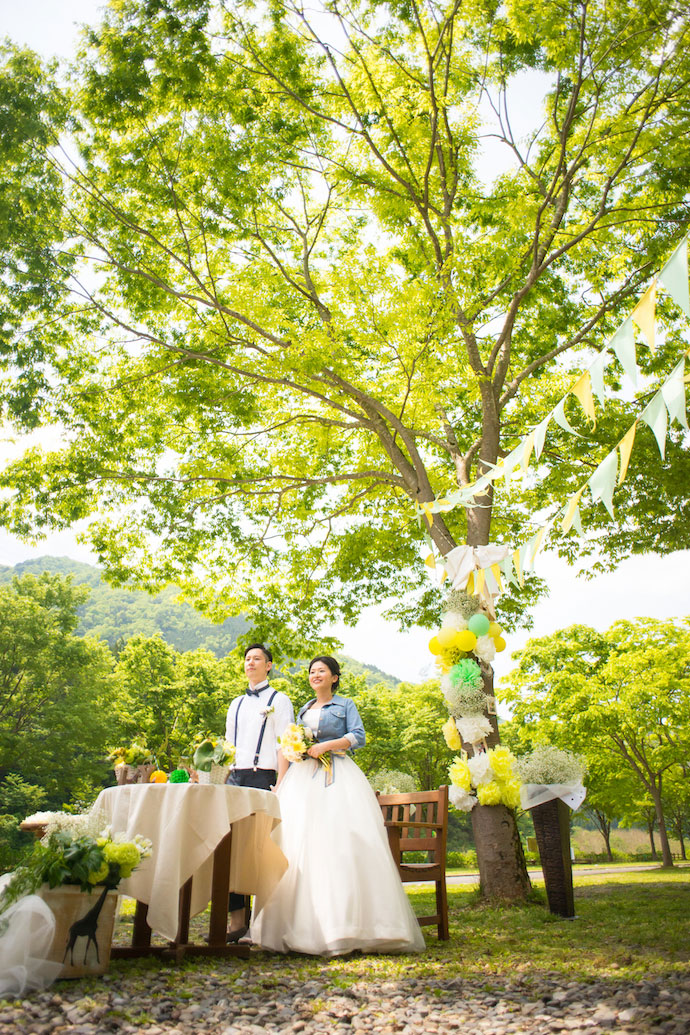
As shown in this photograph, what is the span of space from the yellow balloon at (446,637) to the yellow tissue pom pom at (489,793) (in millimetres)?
1337

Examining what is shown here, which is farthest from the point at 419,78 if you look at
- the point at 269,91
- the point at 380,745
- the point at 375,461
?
the point at 380,745

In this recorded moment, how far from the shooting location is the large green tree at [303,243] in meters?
7.75

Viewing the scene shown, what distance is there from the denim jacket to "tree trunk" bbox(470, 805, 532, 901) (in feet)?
8.37

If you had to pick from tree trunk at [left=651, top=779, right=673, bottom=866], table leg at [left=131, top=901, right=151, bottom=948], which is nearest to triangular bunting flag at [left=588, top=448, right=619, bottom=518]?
table leg at [left=131, top=901, right=151, bottom=948]

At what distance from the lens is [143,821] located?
3.98 m

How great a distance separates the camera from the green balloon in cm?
694

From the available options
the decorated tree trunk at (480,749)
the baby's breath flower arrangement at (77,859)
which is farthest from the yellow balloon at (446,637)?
the baby's breath flower arrangement at (77,859)

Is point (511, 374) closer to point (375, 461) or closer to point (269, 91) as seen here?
point (375, 461)

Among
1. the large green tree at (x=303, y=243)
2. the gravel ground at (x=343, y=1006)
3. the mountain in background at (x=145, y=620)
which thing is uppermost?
the mountain in background at (x=145, y=620)

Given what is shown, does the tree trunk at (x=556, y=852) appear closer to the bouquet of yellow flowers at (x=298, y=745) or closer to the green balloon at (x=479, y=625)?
the green balloon at (x=479, y=625)

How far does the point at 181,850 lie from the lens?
12.7 ft

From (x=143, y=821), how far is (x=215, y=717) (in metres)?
27.9

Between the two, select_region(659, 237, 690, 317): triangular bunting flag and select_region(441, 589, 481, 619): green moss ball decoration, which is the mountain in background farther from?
select_region(659, 237, 690, 317): triangular bunting flag


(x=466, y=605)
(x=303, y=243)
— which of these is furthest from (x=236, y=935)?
(x=303, y=243)
